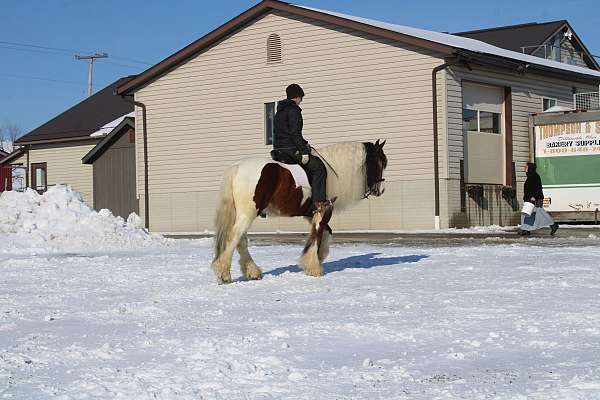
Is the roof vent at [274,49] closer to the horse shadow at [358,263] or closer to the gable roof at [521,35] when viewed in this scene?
the gable roof at [521,35]

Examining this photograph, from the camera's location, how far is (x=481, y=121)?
29.0 meters

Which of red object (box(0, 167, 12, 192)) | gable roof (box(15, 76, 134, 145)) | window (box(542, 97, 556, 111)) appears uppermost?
gable roof (box(15, 76, 134, 145))

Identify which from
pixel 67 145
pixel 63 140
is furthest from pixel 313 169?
pixel 67 145

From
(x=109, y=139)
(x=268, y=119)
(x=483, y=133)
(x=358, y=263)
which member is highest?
(x=109, y=139)

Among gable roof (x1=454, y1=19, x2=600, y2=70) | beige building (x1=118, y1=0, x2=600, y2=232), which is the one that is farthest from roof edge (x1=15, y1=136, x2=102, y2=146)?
gable roof (x1=454, y1=19, x2=600, y2=70)

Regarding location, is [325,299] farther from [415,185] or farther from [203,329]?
[415,185]

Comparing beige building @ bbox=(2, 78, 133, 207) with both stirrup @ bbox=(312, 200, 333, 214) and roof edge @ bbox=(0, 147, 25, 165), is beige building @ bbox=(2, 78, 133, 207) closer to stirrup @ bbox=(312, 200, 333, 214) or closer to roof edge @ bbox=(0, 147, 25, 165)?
roof edge @ bbox=(0, 147, 25, 165)

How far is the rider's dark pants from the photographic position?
11547 mm

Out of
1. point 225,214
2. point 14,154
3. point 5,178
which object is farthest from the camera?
point 14,154

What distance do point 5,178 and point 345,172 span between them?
132 feet

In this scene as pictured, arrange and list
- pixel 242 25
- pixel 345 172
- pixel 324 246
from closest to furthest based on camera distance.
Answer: pixel 324 246 → pixel 345 172 → pixel 242 25

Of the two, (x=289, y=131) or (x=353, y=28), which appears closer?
(x=289, y=131)

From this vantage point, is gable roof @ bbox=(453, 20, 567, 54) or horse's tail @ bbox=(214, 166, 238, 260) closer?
horse's tail @ bbox=(214, 166, 238, 260)

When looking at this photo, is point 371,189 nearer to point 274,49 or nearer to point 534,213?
point 534,213
